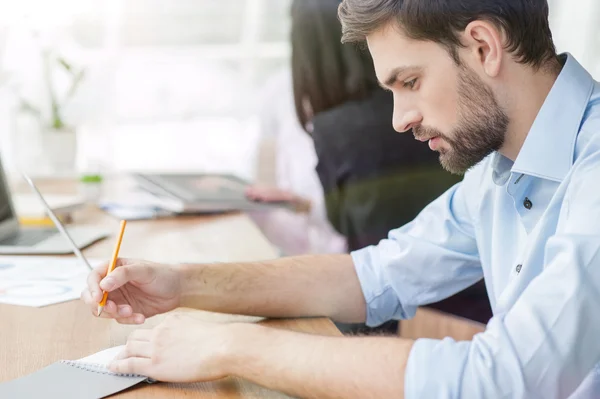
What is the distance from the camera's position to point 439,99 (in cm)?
98

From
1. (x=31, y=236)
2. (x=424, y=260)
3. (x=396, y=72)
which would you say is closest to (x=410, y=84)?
(x=396, y=72)

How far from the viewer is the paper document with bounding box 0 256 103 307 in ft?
3.56

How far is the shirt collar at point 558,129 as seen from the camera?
2.94 ft

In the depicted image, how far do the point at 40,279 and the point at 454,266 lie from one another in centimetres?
67

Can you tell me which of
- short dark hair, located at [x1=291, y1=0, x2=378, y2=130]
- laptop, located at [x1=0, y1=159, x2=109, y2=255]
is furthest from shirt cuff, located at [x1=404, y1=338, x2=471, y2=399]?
short dark hair, located at [x1=291, y1=0, x2=378, y2=130]

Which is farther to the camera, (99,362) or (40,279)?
(40,279)

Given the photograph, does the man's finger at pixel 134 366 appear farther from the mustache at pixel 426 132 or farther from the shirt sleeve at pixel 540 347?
the mustache at pixel 426 132

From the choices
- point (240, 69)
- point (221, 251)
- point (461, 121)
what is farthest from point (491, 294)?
point (240, 69)

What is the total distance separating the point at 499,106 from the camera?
38.1 inches

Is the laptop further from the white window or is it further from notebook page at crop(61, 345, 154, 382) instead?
the white window

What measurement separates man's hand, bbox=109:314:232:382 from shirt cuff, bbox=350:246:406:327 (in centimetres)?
38

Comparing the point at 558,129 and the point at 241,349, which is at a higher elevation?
the point at 558,129

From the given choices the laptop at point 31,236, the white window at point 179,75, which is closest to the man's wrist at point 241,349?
the laptop at point 31,236

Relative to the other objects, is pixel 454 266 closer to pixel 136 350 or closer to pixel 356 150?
pixel 136 350
